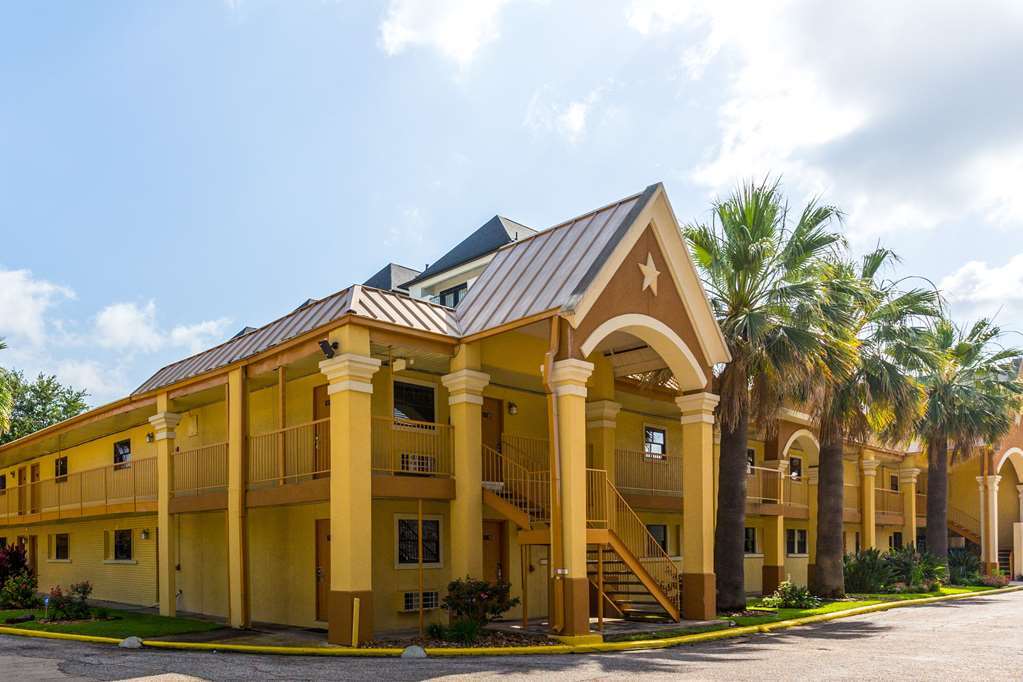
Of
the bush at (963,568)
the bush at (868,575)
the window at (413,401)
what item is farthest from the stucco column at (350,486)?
the bush at (963,568)

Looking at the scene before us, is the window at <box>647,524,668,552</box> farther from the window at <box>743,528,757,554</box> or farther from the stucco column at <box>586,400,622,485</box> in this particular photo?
the window at <box>743,528,757,554</box>

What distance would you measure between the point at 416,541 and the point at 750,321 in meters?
8.71

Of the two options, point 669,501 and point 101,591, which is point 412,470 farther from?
point 101,591

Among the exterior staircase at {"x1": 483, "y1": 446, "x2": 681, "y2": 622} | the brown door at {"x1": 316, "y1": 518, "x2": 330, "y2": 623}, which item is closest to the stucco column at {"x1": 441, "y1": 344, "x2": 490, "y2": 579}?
the exterior staircase at {"x1": 483, "y1": 446, "x2": 681, "y2": 622}

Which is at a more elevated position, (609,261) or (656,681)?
(609,261)

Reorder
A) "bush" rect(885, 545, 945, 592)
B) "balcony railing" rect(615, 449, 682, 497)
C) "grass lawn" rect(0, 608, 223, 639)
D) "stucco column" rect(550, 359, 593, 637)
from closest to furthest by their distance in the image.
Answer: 1. "stucco column" rect(550, 359, 593, 637)
2. "grass lawn" rect(0, 608, 223, 639)
3. "balcony railing" rect(615, 449, 682, 497)
4. "bush" rect(885, 545, 945, 592)

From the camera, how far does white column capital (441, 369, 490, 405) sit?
17.4 metres

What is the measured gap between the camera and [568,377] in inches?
638

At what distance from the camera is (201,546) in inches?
904

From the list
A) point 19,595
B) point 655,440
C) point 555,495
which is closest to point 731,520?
point 655,440

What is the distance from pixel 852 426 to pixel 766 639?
31.6 ft

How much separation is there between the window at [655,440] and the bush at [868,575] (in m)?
7.74

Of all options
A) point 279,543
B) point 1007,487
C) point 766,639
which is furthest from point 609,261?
point 1007,487

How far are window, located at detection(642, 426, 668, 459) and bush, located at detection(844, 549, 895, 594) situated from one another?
25.4ft
